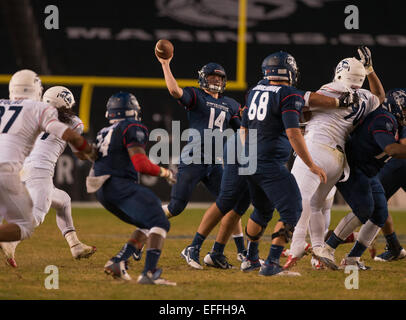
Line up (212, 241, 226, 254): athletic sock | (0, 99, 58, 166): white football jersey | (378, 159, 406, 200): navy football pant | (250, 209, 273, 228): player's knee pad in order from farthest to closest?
(378, 159, 406, 200): navy football pant → (212, 241, 226, 254): athletic sock → (250, 209, 273, 228): player's knee pad → (0, 99, 58, 166): white football jersey

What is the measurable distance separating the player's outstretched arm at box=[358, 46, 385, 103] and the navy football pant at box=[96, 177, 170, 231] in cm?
249

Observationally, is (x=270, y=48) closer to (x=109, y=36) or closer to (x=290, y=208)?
(x=109, y=36)

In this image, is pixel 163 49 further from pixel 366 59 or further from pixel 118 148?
pixel 366 59

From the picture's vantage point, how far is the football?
5836mm

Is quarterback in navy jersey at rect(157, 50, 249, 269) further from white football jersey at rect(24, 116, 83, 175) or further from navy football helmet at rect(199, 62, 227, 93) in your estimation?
white football jersey at rect(24, 116, 83, 175)

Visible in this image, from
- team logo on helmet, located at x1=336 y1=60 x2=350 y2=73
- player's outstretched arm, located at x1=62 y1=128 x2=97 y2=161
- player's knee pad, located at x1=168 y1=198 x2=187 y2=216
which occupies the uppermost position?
team logo on helmet, located at x1=336 y1=60 x2=350 y2=73

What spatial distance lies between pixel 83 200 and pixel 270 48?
5.04m

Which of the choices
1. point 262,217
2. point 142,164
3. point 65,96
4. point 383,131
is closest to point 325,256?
point 262,217

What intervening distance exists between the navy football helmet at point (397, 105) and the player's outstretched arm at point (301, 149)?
3.95ft

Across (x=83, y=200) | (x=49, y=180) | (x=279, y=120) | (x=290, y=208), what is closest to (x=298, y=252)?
(x=290, y=208)

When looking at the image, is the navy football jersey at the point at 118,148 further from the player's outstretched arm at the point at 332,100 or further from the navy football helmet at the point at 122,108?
the player's outstretched arm at the point at 332,100

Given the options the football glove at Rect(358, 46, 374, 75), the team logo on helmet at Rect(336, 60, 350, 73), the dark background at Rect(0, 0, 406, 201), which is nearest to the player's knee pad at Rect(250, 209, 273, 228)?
the team logo on helmet at Rect(336, 60, 350, 73)

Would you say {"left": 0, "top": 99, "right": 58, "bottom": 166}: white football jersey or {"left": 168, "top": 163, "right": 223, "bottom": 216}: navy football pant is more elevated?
{"left": 0, "top": 99, "right": 58, "bottom": 166}: white football jersey

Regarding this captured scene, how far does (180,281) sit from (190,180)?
1340 millimetres
